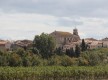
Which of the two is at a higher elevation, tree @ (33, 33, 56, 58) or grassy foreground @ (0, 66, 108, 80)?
tree @ (33, 33, 56, 58)

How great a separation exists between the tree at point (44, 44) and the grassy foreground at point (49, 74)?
5790 cm

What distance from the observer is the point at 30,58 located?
269 feet

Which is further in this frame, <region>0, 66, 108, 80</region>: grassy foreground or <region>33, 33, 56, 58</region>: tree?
<region>33, 33, 56, 58</region>: tree

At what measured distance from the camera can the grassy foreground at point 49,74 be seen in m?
52.6

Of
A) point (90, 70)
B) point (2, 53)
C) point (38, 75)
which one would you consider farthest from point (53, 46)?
point (38, 75)

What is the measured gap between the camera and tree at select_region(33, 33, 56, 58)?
124537mm

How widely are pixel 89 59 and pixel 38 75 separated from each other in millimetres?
38791

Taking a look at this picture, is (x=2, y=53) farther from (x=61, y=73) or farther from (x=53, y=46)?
(x=53, y=46)

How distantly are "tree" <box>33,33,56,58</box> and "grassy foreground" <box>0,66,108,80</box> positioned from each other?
57898 millimetres

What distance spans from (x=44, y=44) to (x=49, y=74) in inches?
2774

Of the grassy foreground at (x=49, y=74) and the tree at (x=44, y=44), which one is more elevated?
the tree at (x=44, y=44)

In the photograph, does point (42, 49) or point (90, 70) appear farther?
point (42, 49)

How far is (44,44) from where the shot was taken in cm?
12800

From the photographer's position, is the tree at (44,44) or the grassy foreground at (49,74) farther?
the tree at (44,44)
